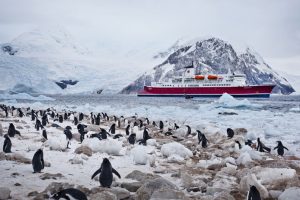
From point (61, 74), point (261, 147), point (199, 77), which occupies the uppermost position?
point (61, 74)

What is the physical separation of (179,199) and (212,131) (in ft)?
33.4

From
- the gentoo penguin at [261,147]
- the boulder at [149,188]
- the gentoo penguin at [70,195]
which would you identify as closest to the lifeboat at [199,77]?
the gentoo penguin at [261,147]

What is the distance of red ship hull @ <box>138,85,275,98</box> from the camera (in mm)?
67750

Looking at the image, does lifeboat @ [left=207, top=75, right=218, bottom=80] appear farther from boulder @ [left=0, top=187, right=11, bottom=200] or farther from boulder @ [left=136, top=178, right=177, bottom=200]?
boulder @ [left=0, top=187, right=11, bottom=200]

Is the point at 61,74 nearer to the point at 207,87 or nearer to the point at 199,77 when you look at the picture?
the point at 199,77

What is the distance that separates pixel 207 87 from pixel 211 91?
1139 millimetres

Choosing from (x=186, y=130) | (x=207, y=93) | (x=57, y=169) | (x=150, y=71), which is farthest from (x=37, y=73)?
(x=57, y=169)

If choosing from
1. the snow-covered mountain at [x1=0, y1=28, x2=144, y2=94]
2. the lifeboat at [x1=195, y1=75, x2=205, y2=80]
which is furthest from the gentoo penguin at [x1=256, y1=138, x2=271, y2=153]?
the snow-covered mountain at [x1=0, y1=28, x2=144, y2=94]

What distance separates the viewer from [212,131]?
14.5 metres

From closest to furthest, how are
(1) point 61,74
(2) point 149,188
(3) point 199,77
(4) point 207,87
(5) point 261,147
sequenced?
(2) point 149,188, (5) point 261,147, (4) point 207,87, (3) point 199,77, (1) point 61,74

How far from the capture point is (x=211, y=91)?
2798 inches

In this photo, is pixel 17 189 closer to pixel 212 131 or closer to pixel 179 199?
pixel 179 199

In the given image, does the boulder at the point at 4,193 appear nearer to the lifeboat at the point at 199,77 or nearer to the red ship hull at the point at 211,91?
the red ship hull at the point at 211,91

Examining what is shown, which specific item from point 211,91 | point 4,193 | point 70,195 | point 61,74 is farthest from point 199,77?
point 4,193
